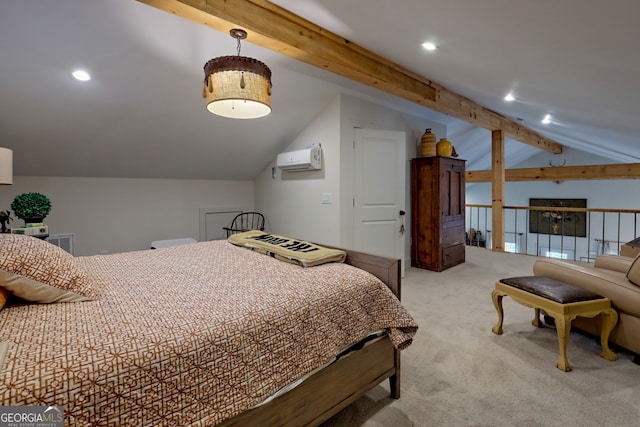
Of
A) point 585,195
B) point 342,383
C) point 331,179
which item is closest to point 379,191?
point 331,179

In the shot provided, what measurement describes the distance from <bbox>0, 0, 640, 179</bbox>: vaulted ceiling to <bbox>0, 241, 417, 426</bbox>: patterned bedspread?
67.3 inches

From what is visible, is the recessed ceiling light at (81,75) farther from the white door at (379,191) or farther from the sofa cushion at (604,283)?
the sofa cushion at (604,283)

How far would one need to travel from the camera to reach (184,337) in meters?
0.95

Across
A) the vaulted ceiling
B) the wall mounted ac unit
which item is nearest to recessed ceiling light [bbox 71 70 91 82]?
the vaulted ceiling

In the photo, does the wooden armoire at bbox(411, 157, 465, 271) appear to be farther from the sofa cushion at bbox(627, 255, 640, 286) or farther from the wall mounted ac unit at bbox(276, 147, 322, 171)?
the sofa cushion at bbox(627, 255, 640, 286)

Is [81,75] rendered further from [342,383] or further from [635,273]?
[635,273]

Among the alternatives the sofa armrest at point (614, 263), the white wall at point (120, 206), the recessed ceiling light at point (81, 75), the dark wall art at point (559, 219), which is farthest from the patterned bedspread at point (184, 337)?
the dark wall art at point (559, 219)

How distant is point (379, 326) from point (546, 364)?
4.33 ft

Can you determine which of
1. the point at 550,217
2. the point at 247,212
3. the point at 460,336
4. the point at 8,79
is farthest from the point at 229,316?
the point at 550,217

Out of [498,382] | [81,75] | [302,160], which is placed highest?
[81,75]

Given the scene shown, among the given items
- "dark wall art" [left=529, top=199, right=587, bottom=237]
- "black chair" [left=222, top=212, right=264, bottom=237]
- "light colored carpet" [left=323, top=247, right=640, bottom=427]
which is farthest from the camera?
"dark wall art" [left=529, top=199, right=587, bottom=237]

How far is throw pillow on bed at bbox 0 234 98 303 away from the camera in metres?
1.12

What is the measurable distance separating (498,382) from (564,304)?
2.07 feet

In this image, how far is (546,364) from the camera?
1.99m
